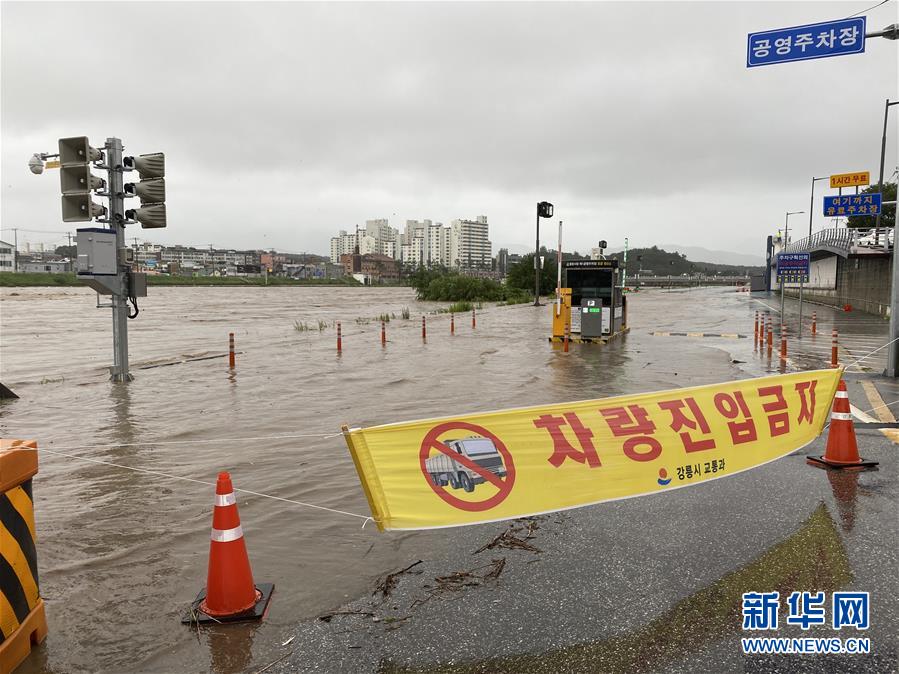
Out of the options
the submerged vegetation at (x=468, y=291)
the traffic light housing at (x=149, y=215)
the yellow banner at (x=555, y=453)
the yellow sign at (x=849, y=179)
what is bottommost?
the yellow banner at (x=555, y=453)

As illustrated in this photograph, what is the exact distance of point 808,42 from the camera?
381 inches

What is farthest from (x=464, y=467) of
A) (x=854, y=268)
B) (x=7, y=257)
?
(x=7, y=257)

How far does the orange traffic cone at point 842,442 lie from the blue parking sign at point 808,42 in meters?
5.60

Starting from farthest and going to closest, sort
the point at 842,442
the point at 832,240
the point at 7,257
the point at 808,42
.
Answer: the point at 7,257, the point at 832,240, the point at 808,42, the point at 842,442

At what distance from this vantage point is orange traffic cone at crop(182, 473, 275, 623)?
157 inches

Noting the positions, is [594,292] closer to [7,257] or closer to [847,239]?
[847,239]

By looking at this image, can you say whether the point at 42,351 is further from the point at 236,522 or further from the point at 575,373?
the point at 236,522

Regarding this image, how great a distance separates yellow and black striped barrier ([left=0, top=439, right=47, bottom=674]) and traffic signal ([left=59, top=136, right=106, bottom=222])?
386 inches

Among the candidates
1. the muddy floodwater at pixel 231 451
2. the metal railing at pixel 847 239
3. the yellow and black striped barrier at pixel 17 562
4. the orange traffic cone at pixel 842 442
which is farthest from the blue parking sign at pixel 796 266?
A: the yellow and black striped barrier at pixel 17 562

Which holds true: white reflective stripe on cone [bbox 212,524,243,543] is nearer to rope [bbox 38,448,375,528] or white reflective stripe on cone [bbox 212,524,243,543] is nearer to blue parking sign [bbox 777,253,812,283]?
rope [bbox 38,448,375,528]

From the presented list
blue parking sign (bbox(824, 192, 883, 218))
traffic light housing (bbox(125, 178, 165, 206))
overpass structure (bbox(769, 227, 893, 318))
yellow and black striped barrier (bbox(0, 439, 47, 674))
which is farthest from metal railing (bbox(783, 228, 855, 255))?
yellow and black striped barrier (bbox(0, 439, 47, 674))

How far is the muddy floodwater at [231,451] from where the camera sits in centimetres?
409

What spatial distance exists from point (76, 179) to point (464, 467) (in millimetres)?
11261

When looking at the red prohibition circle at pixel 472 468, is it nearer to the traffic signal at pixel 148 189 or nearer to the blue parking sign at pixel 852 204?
the traffic signal at pixel 148 189
